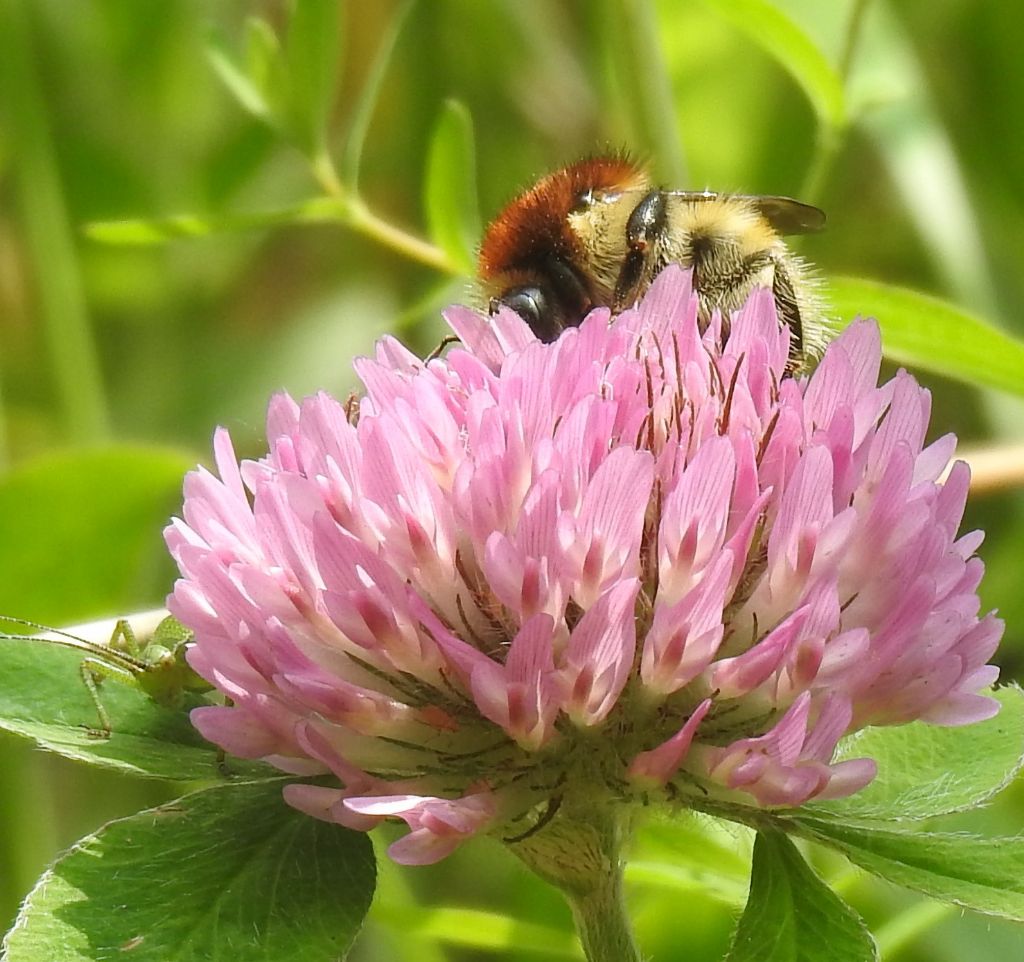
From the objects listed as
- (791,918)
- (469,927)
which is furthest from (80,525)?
(791,918)

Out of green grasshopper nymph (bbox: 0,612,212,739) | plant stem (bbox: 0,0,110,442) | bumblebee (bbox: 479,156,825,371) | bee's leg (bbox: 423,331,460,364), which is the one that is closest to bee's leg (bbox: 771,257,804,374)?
bumblebee (bbox: 479,156,825,371)

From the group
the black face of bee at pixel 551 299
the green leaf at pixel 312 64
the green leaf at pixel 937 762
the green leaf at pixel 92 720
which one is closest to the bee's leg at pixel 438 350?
the black face of bee at pixel 551 299

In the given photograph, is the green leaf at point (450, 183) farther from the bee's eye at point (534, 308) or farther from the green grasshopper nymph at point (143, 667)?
the green grasshopper nymph at point (143, 667)

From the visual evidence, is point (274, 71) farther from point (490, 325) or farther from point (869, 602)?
point (869, 602)

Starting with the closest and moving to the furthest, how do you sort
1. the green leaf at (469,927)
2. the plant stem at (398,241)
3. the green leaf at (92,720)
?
the green leaf at (92,720)
the green leaf at (469,927)
the plant stem at (398,241)

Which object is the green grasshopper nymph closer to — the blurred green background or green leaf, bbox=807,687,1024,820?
green leaf, bbox=807,687,1024,820

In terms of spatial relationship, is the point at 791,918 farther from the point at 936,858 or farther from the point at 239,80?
the point at 239,80

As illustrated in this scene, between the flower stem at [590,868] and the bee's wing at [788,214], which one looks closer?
the flower stem at [590,868]
